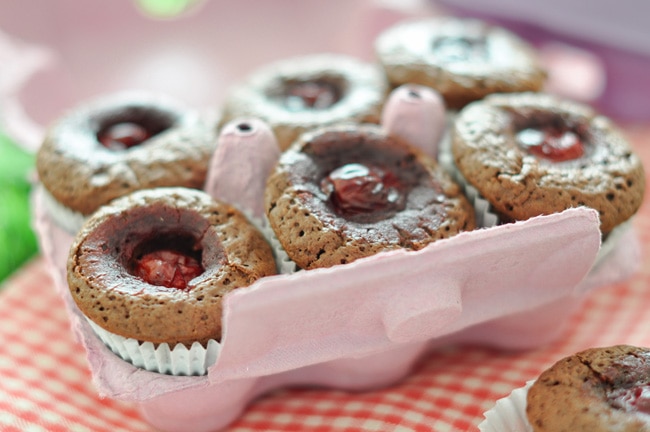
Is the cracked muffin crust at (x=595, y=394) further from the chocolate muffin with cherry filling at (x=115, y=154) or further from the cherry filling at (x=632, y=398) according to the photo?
the chocolate muffin with cherry filling at (x=115, y=154)

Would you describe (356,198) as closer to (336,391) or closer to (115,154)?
(336,391)

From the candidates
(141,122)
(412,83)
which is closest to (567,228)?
(412,83)

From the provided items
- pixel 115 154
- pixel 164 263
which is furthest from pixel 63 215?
pixel 164 263

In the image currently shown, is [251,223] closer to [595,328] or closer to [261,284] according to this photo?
[261,284]

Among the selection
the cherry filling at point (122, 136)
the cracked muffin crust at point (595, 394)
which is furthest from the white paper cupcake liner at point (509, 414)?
the cherry filling at point (122, 136)

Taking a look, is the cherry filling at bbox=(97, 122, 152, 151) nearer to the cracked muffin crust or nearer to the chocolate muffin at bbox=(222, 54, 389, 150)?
the chocolate muffin at bbox=(222, 54, 389, 150)
